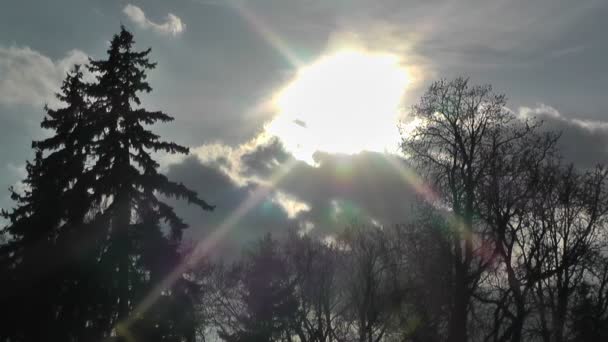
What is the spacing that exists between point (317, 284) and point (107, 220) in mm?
22940

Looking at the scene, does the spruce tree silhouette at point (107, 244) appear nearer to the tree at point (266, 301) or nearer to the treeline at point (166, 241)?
the treeline at point (166, 241)

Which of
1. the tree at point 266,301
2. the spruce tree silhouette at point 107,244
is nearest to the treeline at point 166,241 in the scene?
the spruce tree silhouette at point 107,244

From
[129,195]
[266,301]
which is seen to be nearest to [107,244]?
[129,195]

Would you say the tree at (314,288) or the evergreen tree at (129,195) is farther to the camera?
the tree at (314,288)

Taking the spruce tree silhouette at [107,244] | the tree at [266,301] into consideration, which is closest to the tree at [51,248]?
the spruce tree silhouette at [107,244]

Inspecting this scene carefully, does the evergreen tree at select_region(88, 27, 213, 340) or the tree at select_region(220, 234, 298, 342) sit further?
the tree at select_region(220, 234, 298, 342)

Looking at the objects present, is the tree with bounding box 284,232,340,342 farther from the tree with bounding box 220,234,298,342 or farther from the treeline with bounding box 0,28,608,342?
the treeline with bounding box 0,28,608,342

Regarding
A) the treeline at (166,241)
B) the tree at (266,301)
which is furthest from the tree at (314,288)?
the treeline at (166,241)

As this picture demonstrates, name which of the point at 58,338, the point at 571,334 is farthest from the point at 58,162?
the point at 571,334

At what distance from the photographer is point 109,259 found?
1909cm

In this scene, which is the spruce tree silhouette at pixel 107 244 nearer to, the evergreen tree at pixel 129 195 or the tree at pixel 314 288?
the evergreen tree at pixel 129 195

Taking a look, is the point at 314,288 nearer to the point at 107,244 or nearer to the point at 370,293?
the point at 370,293

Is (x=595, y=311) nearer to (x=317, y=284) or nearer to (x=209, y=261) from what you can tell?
(x=317, y=284)

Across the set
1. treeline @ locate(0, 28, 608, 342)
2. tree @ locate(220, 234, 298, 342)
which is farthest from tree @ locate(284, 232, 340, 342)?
treeline @ locate(0, 28, 608, 342)
